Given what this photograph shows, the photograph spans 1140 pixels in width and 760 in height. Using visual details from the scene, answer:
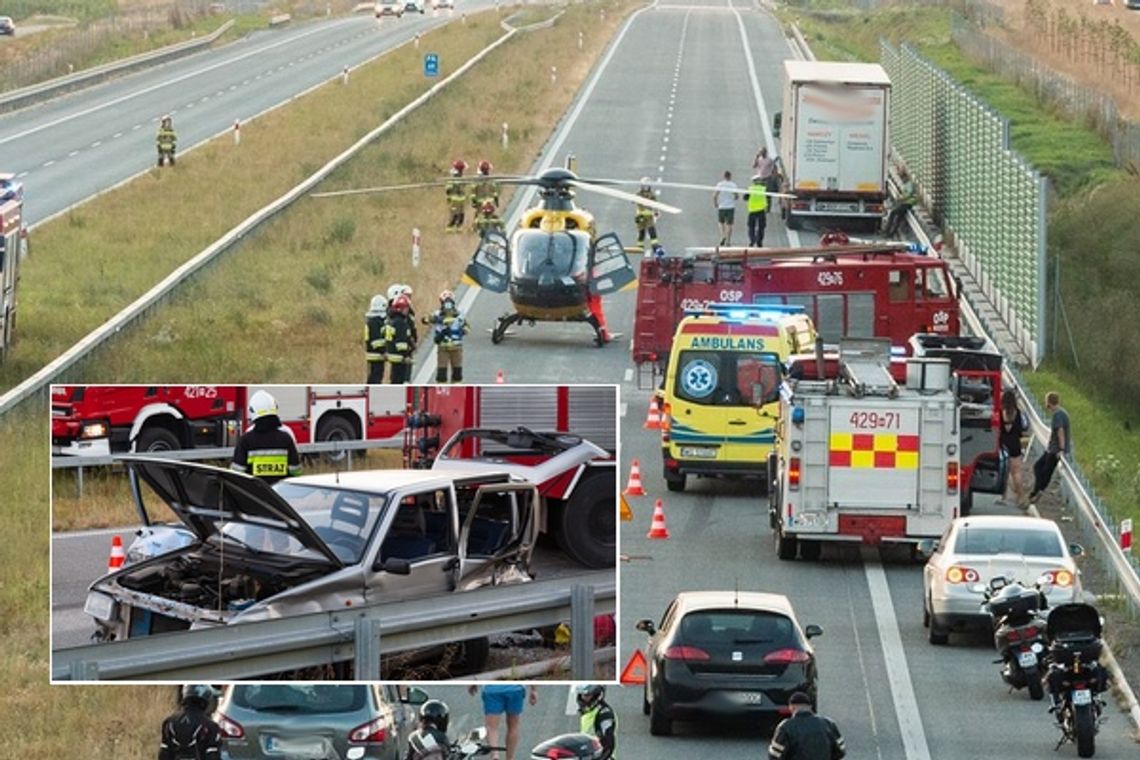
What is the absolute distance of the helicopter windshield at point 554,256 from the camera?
1694 inches

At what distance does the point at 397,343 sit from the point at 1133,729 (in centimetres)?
1269

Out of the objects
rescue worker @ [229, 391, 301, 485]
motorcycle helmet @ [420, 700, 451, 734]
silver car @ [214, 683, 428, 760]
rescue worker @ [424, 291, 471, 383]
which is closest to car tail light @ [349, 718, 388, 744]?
silver car @ [214, 683, 428, 760]

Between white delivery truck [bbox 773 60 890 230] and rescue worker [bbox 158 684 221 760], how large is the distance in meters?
43.0

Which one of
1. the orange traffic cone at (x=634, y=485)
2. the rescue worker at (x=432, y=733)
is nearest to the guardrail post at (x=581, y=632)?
the rescue worker at (x=432, y=733)

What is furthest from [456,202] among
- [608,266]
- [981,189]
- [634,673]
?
[634,673]

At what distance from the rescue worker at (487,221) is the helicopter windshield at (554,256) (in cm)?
115

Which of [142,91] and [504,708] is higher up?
[504,708]

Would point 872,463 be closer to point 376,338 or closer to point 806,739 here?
point 376,338

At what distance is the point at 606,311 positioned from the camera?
4891cm

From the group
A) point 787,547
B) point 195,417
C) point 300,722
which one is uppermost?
point 195,417

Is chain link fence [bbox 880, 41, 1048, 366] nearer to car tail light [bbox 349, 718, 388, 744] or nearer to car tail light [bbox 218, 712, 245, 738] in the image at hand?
car tail light [bbox 349, 718, 388, 744]

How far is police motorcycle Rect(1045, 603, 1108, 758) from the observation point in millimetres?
20906

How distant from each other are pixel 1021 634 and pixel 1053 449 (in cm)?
968

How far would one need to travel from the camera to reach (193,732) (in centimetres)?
1638
